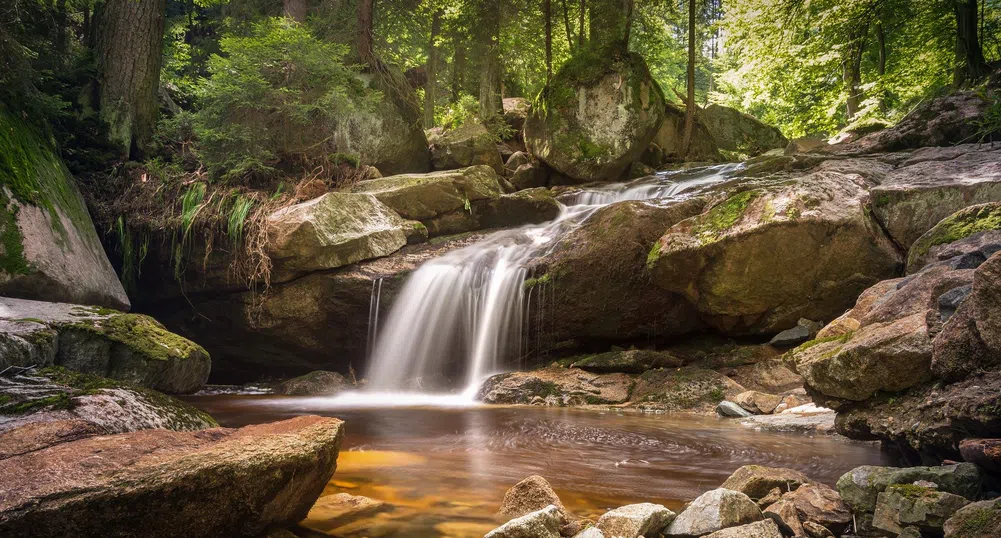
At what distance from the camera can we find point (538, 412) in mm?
7012

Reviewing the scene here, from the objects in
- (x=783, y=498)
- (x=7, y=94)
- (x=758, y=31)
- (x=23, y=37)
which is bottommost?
(x=783, y=498)

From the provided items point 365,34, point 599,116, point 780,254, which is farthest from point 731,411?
point 365,34

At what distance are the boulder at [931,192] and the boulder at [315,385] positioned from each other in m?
8.29

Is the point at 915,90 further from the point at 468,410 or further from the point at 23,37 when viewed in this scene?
the point at 23,37

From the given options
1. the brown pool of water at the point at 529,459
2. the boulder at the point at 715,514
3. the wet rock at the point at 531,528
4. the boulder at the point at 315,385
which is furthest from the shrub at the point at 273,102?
the boulder at the point at 715,514

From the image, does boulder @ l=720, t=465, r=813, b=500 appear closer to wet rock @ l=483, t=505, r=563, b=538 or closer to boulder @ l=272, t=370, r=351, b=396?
wet rock @ l=483, t=505, r=563, b=538

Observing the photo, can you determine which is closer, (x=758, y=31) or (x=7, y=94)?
(x=7, y=94)

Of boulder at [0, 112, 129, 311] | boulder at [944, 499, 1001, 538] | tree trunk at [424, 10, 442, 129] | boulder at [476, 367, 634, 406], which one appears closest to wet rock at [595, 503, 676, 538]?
boulder at [944, 499, 1001, 538]

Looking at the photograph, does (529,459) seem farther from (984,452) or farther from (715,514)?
(984,452)

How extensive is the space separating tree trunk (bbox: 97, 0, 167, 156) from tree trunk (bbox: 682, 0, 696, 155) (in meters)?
12.1

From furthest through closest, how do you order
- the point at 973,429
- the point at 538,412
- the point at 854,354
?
1. the point at 538,412
2. the point at 854,354
3. the point at 973,429

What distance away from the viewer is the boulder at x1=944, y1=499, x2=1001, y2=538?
2064mm

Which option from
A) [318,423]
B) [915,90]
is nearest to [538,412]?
[318,423]

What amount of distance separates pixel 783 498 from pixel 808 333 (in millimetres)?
5514
